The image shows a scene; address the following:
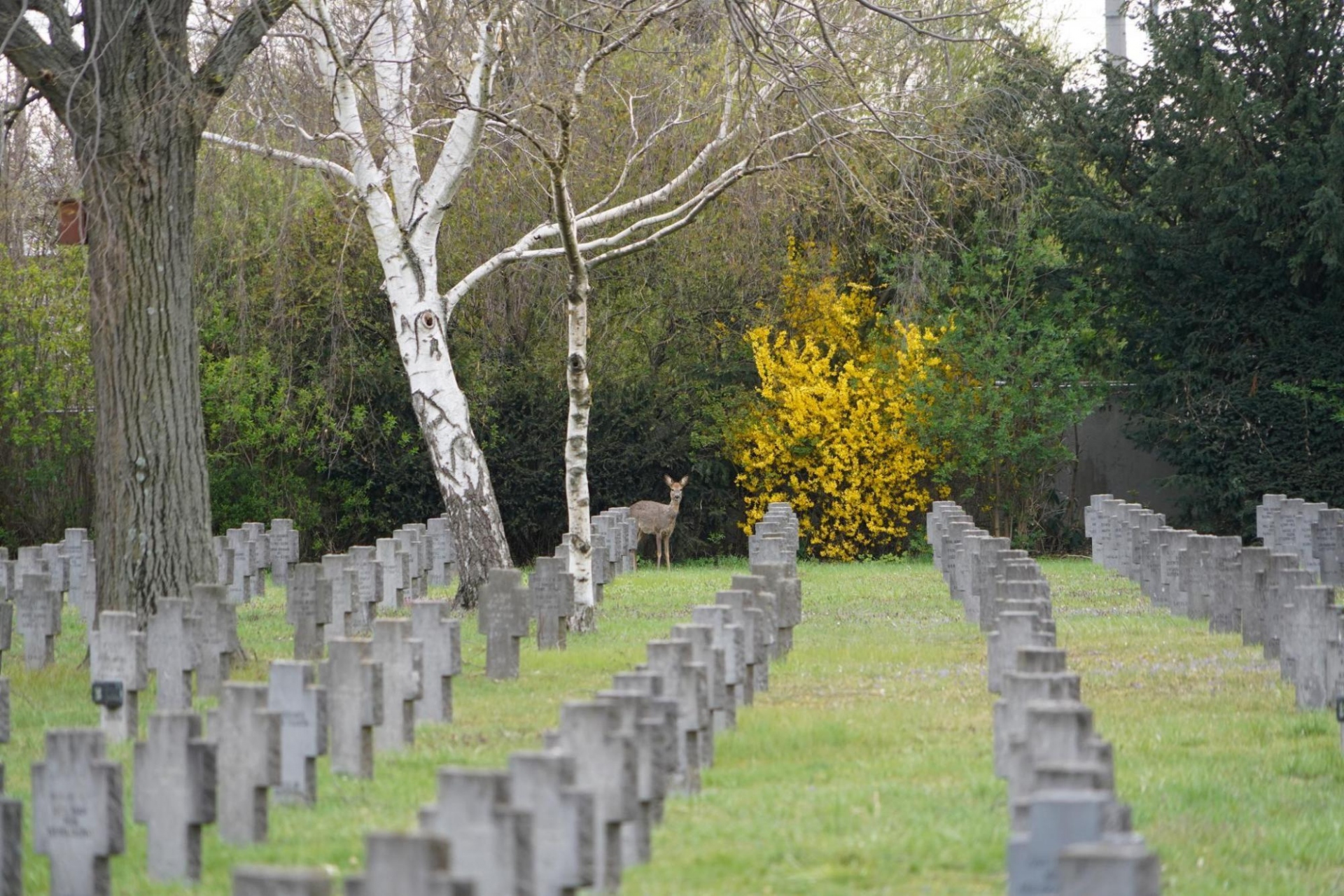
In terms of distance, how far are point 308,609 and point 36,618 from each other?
75.5 inches

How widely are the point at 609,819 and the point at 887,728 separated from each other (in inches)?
167

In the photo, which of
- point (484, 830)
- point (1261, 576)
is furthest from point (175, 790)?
point (1261, 576)

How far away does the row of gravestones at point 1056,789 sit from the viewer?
3.82m

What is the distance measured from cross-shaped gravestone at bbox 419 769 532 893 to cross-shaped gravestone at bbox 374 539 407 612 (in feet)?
41.9

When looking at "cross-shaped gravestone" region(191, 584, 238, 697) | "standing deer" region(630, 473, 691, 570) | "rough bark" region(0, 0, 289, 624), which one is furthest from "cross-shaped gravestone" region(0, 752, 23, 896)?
"standing deer" region(630, 473, 691, 570)

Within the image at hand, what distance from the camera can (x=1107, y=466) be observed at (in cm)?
2919

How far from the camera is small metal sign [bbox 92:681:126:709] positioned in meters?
8.83

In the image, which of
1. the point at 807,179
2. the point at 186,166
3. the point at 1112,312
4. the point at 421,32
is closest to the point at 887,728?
the point at 186,166

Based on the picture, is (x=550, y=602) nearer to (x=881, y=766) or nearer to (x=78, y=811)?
(x=881, y=766)

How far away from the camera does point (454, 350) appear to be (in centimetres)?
2641

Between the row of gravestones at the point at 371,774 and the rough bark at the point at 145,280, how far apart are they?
381 centimetres

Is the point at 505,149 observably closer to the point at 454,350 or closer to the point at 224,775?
the point at 454,350

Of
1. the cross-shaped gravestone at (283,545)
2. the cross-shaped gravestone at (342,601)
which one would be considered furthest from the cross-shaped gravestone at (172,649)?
the cross-shaped gravestone at (283,545)

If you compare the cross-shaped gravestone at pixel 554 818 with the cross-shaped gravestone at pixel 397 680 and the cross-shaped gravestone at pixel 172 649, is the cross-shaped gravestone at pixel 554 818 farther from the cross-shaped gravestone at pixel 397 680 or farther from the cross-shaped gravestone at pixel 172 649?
the cross-shaped gravestone at pixel 172 649
